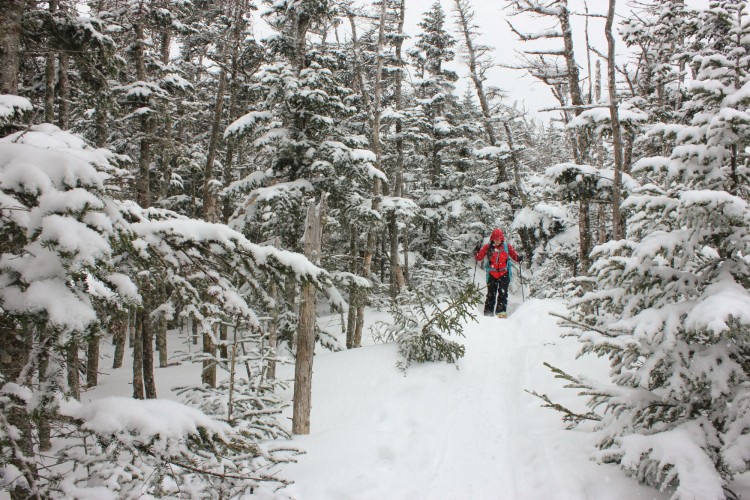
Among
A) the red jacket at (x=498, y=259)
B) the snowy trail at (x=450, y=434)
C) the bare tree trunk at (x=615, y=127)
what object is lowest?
the snowy trail at (x=450, y=434)

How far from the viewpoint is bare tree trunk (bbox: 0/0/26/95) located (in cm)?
400

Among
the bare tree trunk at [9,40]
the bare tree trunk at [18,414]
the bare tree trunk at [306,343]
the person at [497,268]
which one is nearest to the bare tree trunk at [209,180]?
the bare tree trunk at [306,343]

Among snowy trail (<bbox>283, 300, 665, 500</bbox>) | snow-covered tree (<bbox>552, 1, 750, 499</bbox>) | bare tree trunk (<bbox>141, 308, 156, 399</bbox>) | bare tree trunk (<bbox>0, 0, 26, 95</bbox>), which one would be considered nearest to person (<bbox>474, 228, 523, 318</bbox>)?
snowy trail (<bbox>283, 300, 665, 500</bbox>)

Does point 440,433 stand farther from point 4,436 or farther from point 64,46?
point 64,46

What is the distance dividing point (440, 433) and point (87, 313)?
5.57 metres

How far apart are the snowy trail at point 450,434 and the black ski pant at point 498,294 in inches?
121

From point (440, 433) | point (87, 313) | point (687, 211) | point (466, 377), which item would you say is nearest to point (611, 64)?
point (687, 211)

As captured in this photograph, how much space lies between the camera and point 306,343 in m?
6.46

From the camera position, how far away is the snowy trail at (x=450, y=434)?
4.62 m

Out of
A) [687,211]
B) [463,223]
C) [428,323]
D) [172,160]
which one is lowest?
[428,323]

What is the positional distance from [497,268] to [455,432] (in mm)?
7041

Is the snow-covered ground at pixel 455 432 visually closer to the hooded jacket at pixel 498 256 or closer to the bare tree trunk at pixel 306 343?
the bare tree trunk at pixel 306 343

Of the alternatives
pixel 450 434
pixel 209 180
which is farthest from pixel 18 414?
pixel 209 180

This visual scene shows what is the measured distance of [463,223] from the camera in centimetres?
2467
